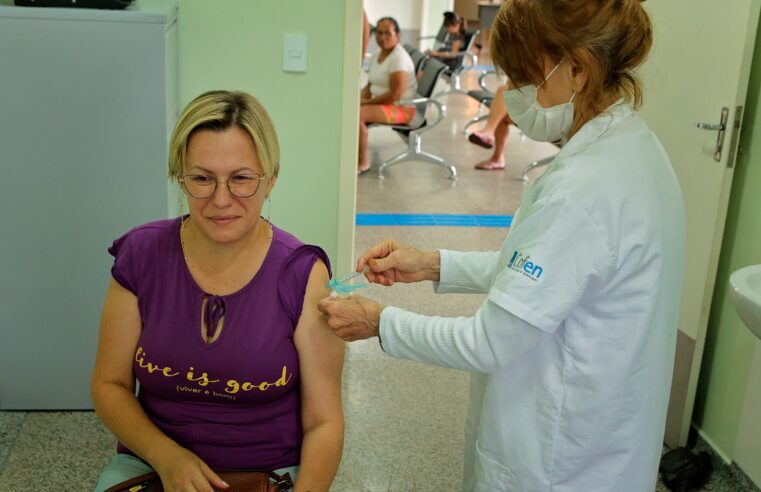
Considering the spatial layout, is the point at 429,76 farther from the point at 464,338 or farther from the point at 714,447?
the point at 464,338

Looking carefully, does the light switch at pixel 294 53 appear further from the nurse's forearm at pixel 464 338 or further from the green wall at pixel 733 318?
the nurse's forearm at pixel 464 338

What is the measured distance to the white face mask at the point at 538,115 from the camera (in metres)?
1.50

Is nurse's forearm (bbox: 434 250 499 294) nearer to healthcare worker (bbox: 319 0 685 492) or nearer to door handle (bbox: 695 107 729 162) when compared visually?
healthcare worker (bbox: 319 0 685 492)

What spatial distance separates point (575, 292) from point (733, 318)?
5.11 ft

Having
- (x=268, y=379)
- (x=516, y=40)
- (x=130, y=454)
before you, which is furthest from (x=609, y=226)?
(x=130, y=454)

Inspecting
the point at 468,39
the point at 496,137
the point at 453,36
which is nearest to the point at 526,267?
the point at 496,137

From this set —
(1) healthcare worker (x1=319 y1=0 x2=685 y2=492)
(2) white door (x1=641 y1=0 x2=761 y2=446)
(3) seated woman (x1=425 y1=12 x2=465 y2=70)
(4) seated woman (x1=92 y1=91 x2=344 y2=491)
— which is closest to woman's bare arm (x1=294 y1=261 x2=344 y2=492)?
(4) seated woman (x1=92 y1=91 x2=344 y2=491)

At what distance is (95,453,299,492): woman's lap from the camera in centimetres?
169

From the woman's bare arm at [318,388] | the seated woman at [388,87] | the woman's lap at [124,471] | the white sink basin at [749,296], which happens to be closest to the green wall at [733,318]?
the white sink basin at [749,296]

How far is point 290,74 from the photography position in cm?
317

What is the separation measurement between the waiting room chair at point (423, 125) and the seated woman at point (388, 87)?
61mm

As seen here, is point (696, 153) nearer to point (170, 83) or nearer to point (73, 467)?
point (170, 83)

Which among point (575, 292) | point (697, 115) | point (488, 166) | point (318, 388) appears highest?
point (697, 115)

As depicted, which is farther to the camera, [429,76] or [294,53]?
[429,76]
